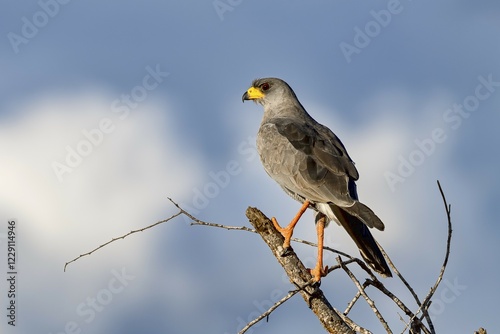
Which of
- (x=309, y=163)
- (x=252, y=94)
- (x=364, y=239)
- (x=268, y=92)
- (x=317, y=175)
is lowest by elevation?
(x=364, y=239)

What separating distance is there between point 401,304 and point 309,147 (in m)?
3.48

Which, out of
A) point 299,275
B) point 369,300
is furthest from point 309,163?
point 369,300

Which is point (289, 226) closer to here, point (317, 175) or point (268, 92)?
point (317, 175)

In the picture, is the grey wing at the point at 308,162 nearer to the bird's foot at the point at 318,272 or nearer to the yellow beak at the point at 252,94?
the bird's foot at the point at 318,272

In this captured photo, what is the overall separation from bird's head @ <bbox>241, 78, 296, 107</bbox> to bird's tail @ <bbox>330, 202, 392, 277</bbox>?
2.87 meters

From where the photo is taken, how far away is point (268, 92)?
9.88m

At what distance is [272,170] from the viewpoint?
8148 mm

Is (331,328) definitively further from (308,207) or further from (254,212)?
(308,207)

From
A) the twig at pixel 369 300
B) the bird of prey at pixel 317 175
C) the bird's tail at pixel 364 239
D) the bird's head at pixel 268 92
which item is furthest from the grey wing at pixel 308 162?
the twig at pixel 369 300

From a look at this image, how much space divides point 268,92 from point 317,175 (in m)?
2.71

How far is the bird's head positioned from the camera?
31.7 feet

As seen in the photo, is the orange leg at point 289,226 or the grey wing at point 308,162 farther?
the grey wing at point 308,162

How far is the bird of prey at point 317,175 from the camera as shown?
6684 mm

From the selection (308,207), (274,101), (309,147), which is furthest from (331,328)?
(274,101)
